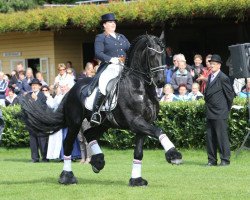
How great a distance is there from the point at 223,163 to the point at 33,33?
15.5 meters

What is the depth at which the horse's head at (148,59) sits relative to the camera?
11.9m

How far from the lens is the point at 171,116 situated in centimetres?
2006

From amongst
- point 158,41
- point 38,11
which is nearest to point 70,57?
point 38,11

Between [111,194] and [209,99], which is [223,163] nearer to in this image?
[209,99]

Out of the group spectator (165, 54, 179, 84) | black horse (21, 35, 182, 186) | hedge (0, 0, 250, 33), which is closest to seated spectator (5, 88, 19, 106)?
hedge (0, 0, 250, 33)

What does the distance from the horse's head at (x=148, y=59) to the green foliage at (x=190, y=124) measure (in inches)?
265

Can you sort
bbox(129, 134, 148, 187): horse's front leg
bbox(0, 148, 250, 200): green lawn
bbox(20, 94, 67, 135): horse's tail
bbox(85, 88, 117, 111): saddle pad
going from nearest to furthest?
bbox(0, 148, 250, 200): green lawn < bbox(129, 134, 148, 187): horse's front leg < bbox(85, 88, 117, 111): saddle pad < bbox(20, 94, 67, 135): horse's tail

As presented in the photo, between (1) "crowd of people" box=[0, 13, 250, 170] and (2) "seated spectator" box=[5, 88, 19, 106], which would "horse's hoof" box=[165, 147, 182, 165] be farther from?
(2) "seated spectator" box=[5, 88, 19, 106]

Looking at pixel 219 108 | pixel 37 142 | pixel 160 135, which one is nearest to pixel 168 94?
pixel 37 142

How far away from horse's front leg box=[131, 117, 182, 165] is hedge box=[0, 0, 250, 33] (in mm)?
10362

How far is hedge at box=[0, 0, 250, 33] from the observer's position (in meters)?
22.0

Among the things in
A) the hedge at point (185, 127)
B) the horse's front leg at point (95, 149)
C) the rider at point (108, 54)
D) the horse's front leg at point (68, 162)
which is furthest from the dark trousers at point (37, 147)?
the rider at point (108, 54)

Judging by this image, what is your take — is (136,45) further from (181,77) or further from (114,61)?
(181,77)

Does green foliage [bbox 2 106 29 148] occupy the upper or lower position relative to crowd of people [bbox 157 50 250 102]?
lower
